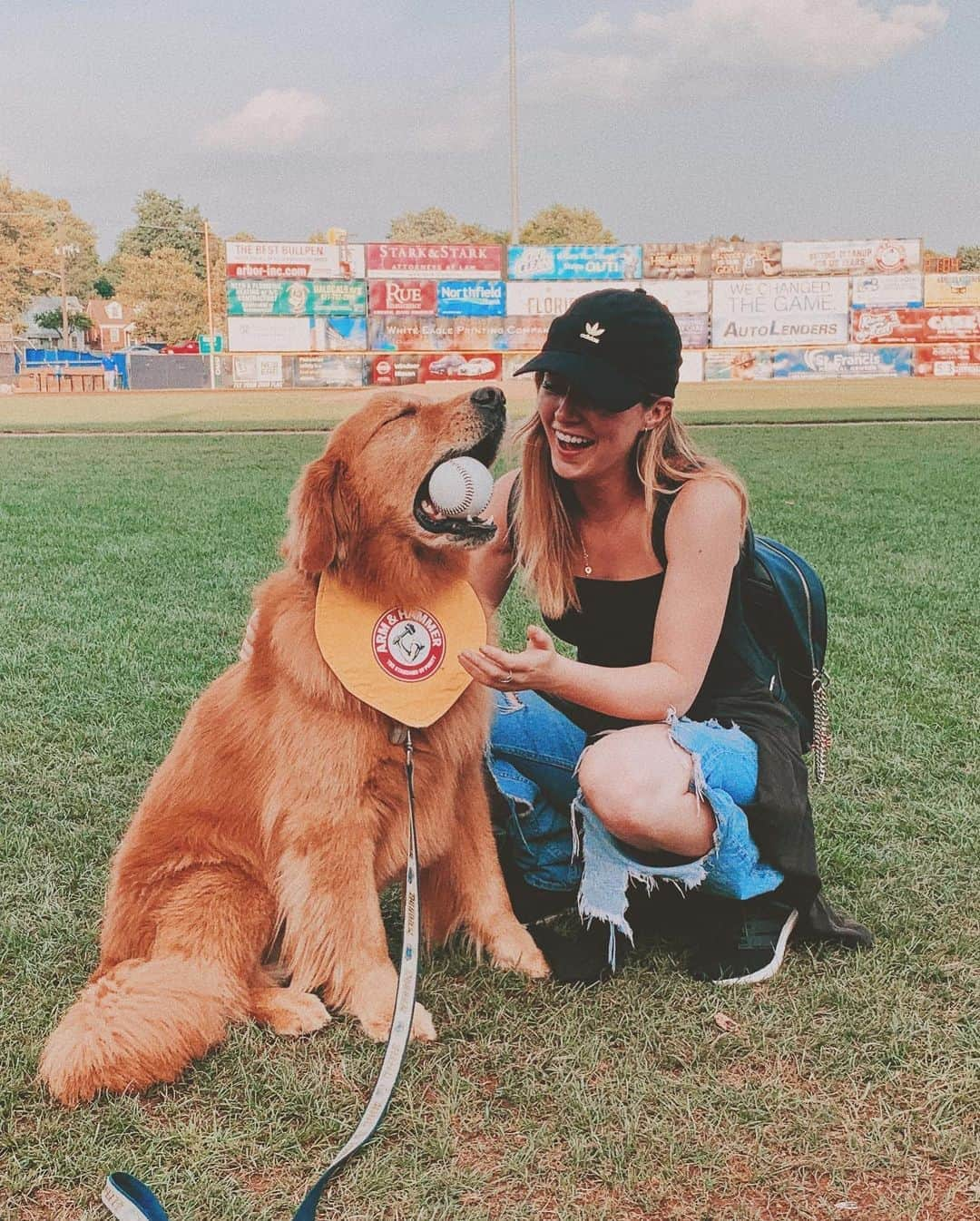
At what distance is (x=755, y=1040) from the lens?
275 centimetres

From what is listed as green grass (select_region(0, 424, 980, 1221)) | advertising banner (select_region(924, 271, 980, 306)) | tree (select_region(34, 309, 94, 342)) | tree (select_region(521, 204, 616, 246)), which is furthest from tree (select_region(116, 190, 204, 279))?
green grass (select_region(0, 424, 980, 1221))

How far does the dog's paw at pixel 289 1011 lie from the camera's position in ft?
9.35

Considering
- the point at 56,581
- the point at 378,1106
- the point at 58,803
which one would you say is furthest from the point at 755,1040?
the point at 56,581

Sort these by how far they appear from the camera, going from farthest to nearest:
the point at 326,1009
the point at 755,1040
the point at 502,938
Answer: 1. the point at 502,938
2. the point at 326,1009
3. the point at 755,1040

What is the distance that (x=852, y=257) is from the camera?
57.8 metres

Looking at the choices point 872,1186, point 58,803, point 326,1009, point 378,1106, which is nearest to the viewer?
point 872,1186

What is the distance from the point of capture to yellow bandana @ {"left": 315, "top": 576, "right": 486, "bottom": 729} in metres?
2.92

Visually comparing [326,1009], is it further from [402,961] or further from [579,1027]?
[579,1027]

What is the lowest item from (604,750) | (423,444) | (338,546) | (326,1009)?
(326,1009)

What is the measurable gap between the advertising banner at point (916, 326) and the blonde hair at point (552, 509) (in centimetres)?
5792

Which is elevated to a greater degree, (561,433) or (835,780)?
(561,433)

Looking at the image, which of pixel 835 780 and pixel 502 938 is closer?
pixel 502 938

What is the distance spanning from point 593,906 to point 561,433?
136cm

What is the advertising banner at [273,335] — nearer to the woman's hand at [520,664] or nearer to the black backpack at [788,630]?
the black backpack at [788,630]
